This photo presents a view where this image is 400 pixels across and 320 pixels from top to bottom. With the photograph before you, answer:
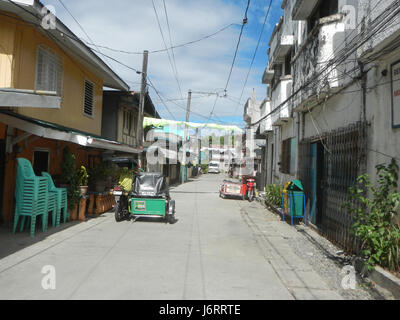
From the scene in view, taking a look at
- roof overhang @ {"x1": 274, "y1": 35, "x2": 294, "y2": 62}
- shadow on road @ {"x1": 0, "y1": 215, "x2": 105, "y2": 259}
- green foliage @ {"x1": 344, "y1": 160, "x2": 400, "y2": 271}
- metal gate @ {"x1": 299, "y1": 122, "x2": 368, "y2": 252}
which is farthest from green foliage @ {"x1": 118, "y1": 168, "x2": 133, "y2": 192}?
green foliage @ {"x1": 344, "y1": 160, "x2": 400, "y2": 271}

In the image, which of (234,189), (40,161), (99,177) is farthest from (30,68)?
(234,189)

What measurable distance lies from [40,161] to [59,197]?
6.57ft

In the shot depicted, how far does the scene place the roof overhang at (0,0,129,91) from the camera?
24.2ft

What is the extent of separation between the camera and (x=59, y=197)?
26.6 ft

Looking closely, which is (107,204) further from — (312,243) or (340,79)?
(340,79)

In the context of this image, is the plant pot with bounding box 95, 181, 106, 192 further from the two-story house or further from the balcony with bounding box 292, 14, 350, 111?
the balcony with bounding box 292, 14, 350, 111

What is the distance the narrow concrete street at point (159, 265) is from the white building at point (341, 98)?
189 centimetres

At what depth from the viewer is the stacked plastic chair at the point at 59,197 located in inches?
308

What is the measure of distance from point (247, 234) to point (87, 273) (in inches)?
187

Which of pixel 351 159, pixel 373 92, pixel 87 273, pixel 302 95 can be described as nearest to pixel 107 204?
pixel 87 273

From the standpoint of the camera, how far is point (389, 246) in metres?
4.57

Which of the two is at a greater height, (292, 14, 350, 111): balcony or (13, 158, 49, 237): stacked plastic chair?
(292, 14, 350, 111): balcony

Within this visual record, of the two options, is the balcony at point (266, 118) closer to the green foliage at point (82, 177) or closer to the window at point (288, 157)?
the window at point (288, 157)

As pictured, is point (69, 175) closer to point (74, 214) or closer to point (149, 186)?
point (74, 214)
